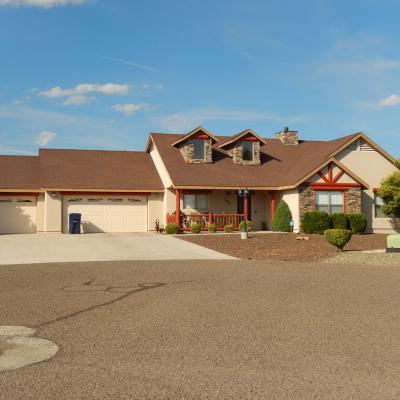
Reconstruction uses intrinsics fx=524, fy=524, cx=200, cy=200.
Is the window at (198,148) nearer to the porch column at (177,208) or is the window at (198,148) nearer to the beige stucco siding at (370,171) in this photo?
the porch column at (177,208)

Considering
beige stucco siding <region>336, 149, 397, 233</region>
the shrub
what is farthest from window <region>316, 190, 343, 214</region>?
the shrub

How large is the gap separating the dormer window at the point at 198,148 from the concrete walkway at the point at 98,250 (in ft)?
28.9

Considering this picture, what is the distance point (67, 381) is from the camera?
5.22 meters

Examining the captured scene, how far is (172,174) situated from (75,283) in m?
18.4

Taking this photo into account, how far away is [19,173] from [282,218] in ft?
52.9

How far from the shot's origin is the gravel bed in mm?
16441

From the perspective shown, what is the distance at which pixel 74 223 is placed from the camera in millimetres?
29094

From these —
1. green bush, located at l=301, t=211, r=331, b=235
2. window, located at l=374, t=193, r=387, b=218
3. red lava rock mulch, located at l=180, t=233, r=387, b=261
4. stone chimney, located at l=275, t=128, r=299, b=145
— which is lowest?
red lava rock mulch, located at l=180, t=233, r=387, b=261

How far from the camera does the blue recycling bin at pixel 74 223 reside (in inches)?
1143

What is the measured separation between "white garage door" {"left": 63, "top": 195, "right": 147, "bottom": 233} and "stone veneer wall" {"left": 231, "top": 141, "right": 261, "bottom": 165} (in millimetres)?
6425

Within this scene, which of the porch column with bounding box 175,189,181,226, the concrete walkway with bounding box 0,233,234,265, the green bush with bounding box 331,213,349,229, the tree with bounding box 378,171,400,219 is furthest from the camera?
the tree with bounding box 378,171,400,219

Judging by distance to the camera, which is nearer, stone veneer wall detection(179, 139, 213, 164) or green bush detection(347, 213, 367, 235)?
green bush detection(347, 213, 367, 235)

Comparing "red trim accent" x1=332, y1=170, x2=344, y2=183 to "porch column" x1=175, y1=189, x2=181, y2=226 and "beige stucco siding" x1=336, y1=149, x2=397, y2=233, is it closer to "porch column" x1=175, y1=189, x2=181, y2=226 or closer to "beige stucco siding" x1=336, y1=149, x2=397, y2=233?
"beige stucco siding" x1=336, y1=149, x2=397, y2=233

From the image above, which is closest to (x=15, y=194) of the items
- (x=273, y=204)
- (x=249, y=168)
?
(x=249, y=168)
